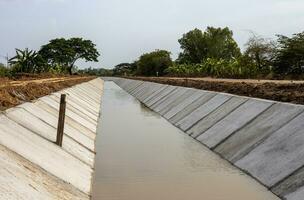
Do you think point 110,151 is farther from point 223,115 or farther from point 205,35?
point 205,35

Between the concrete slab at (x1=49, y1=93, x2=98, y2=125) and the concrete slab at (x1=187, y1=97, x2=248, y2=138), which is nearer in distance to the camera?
the concrete slab at (x1=187, y1=97, x2=248, y2=138)

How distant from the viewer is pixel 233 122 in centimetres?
1446

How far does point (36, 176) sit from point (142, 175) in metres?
3.30

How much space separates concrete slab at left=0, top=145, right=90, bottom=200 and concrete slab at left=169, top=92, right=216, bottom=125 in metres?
13.2

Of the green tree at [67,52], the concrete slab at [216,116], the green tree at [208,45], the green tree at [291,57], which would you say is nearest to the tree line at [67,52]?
the green tree at [67,52]

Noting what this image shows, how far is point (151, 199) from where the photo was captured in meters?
8.43

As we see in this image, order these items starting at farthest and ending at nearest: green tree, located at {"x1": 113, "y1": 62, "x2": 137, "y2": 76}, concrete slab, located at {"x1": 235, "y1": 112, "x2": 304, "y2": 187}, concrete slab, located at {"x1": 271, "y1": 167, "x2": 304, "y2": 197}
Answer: green tree, located at {"x1": 113, "y1": 62, "x2": 137, "y2": 76}, concrete slab, located at {"x1": 235, "y1": 112, "x2": 304, "y2": 187}, concrete slab, located at {"x1": 271, "y1": 167, "x2": 304, "y2": 197}

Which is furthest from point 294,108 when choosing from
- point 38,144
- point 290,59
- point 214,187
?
point 290,59

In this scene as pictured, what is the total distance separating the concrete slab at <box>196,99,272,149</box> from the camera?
13.6 metres

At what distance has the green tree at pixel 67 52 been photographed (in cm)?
9000

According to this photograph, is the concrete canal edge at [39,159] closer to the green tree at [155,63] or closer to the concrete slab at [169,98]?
the concrete slab at [169,98]

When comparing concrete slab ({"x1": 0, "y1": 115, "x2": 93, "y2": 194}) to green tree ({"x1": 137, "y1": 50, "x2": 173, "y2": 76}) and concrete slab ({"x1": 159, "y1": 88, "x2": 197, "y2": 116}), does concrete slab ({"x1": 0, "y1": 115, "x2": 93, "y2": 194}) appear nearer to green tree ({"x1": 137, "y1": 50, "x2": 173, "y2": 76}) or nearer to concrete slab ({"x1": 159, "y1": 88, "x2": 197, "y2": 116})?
concrete slab ({"x1": 159, "y1": 88, "x2": 197, "y2": 116})

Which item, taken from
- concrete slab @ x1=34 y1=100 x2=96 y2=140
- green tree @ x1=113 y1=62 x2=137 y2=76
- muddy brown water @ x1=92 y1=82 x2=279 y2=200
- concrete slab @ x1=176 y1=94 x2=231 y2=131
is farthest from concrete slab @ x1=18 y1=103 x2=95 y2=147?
green tree @ x1=113 y1=62 x2=137 y2=76

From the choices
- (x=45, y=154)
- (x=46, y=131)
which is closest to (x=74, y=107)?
(x=46, y=131)
